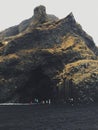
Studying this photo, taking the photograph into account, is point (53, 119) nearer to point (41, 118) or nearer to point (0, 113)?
point (41, 118)

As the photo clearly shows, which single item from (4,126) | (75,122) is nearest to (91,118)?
(75,122)

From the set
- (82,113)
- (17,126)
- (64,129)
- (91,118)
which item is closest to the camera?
(64,129)

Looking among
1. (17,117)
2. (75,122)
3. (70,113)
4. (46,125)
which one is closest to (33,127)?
(46,125)

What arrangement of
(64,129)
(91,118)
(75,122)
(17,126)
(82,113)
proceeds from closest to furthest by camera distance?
1. (64,129)
2. (17,126)
3. (75,122)
4. (91,118)
5. (82,113)

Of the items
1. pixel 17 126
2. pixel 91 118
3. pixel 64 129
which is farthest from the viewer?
pixel 91 118

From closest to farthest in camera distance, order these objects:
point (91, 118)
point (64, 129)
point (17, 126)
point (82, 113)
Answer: point (64, 129), point (17, 126), point (91, 118), point (82, 113)

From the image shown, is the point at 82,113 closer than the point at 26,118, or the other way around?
the point at 26,118

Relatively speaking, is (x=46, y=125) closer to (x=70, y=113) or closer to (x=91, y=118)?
(x=91, y=118)

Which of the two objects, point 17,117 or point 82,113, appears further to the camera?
point 82,113

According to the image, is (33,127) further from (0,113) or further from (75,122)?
(0,113)
